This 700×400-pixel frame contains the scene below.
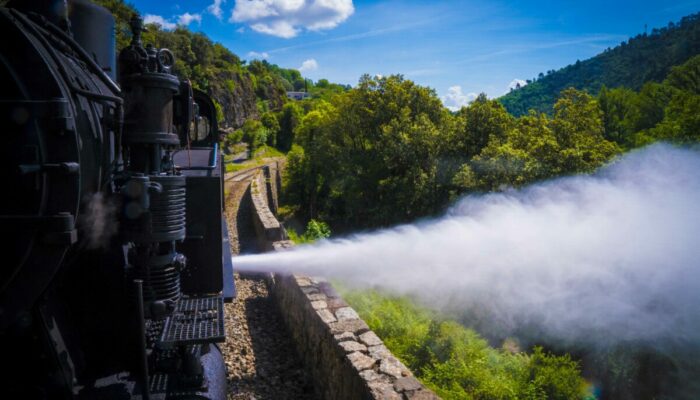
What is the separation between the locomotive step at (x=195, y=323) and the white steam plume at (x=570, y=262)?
15.2ft

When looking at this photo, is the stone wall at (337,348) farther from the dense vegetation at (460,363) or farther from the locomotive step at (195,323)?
the locomotive step at (195,323)

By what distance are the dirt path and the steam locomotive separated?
291 centimetres

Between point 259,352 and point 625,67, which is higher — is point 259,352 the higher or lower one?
the lower one

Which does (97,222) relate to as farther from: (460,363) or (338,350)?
(460,363)

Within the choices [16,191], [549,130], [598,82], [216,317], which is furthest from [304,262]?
[598,82]

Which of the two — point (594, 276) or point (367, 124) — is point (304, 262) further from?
point (367, 124)

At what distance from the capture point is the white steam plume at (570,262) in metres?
9.65

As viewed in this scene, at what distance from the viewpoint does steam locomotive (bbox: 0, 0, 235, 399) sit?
8.20 ft

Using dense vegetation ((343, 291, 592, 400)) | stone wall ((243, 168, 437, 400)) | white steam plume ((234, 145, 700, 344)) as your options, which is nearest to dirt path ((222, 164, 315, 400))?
stone wall ((243, 168, 437, 400))

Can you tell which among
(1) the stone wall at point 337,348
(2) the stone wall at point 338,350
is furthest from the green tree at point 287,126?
(2) the stone wall at point 338,350

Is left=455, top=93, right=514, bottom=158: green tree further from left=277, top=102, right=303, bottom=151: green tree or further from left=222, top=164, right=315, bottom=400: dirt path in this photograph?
left=277, top=102, right=303, bottom=151: green tree

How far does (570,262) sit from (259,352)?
298 inches

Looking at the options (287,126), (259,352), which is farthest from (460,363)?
(287,126)

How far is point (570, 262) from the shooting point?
1056 centimetres
